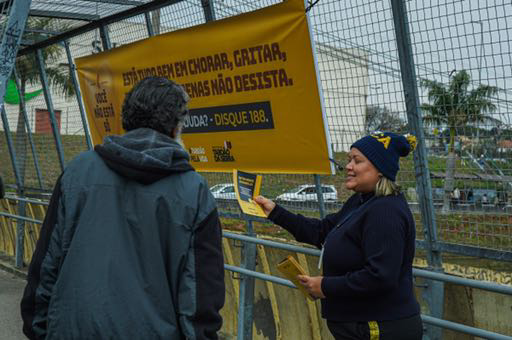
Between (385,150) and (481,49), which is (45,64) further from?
(385,150)

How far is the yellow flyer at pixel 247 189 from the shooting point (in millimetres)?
3581

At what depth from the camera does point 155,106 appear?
2.38 meters

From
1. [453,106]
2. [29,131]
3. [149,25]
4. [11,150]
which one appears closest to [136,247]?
[453,106]

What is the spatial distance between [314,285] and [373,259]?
36 centimetres

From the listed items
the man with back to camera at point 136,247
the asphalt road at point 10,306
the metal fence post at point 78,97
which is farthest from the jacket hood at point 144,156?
the metal fence post at point 78,97

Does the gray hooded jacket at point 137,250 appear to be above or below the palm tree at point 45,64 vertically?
below

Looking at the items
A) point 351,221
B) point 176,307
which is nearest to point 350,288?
point 351,221

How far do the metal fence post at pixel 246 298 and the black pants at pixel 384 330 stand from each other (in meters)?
1.85

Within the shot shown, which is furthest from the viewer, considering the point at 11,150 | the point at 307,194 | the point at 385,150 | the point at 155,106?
the point at 11,150

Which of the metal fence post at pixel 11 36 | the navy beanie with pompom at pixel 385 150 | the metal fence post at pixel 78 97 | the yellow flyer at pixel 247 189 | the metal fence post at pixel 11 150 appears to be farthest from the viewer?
the metal fence post at pixel 11 150

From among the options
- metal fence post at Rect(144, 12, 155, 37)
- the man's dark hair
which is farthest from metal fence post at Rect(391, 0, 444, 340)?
metal fence post at Rect(144, 12, 155, 37)

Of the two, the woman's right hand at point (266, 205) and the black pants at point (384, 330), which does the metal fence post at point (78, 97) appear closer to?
the woman's right hand at point (266, 205)

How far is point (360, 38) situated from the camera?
4078 millimetres

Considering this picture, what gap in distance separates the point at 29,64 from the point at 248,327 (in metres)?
5.20
